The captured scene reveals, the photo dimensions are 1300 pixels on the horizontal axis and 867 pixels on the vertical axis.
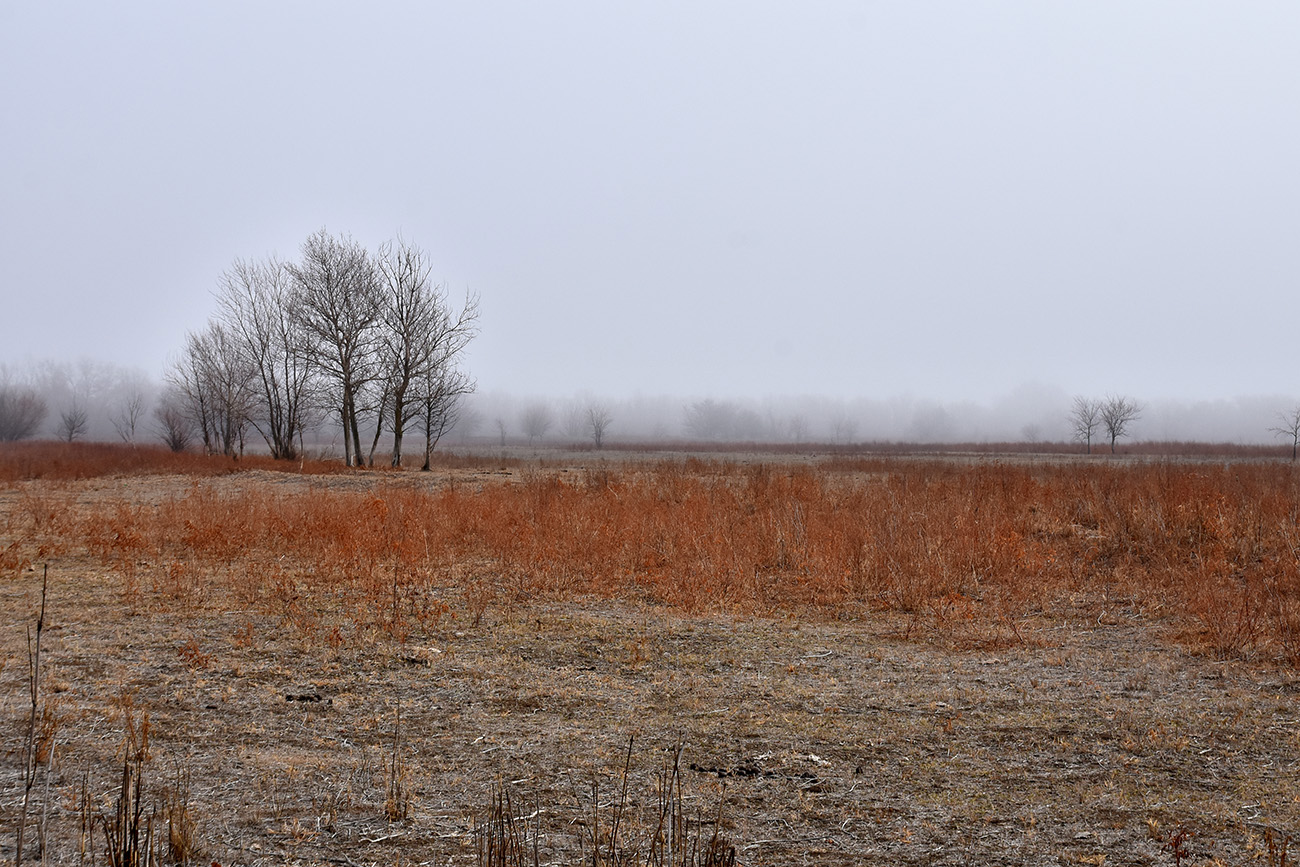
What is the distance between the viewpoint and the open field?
11.6 ft

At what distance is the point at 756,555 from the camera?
33.7 feet

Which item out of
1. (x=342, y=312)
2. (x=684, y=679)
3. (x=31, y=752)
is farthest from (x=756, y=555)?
(x=342, y=312)

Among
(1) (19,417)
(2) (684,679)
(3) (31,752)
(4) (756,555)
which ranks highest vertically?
(1) (19,417)

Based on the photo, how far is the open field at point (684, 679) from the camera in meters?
3.55

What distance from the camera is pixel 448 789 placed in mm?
3857

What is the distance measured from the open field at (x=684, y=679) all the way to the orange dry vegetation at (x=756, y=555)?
0.19ft

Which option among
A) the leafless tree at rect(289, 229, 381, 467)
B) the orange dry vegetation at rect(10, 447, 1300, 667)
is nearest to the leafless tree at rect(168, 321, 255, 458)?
the leafless tree at rect(289, 229, 381, 467)

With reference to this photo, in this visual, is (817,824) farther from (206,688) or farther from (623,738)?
(206,688)

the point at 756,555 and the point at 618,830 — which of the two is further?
the point at 756,555

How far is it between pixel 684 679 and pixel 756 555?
463 centimetres

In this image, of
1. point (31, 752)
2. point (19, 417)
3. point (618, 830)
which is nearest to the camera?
point (31, 752)

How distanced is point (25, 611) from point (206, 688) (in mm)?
3455

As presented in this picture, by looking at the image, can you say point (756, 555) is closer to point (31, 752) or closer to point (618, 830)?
point (618, 830)

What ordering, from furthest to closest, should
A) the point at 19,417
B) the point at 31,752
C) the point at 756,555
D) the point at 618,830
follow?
the point at 19,417 < the point at 756,555 < the point at 618,830 < the point at 31,752
